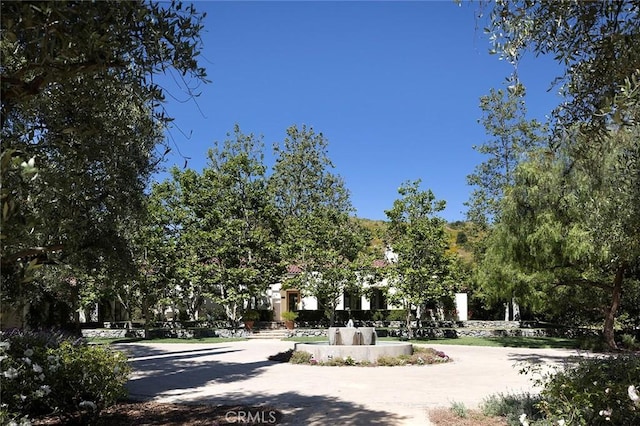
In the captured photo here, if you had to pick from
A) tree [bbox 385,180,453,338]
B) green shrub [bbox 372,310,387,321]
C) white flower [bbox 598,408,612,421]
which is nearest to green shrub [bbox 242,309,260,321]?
green shrub [bbox 372,310,387,321]

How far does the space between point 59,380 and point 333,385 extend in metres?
5.90

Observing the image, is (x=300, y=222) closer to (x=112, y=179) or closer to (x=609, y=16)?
(x=112, y=179)

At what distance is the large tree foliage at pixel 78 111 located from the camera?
147 inches

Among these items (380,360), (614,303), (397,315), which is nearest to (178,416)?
(380,360)

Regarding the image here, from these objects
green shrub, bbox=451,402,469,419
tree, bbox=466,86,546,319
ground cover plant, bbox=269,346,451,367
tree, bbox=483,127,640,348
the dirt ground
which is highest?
tree, bbox=466,86,546,319

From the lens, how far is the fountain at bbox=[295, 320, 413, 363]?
1549 centimetres

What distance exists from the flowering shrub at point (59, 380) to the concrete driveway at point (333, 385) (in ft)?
7.83

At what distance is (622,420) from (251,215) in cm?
2994

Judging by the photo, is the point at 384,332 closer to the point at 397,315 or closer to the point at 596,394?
the point at 397,315

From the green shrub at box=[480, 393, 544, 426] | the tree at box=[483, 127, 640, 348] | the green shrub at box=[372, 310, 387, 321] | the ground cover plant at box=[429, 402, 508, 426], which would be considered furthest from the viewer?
the green shrub at box=[372, 310, 387, 321]

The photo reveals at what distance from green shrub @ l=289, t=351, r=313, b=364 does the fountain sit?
0.14m

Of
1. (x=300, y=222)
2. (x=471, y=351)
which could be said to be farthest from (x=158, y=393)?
(x=300, y=222)

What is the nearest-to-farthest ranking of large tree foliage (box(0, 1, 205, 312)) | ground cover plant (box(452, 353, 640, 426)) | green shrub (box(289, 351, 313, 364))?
large tree foliage (box(0, 1, 205, 312)) < ground cover plant (box(452, 353, 640, 426)) < green shrub (box(289, 351, 313, 364))

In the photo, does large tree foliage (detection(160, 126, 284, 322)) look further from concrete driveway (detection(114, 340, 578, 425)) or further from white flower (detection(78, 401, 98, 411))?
white flower (detection(78, 401, 98, 411))
